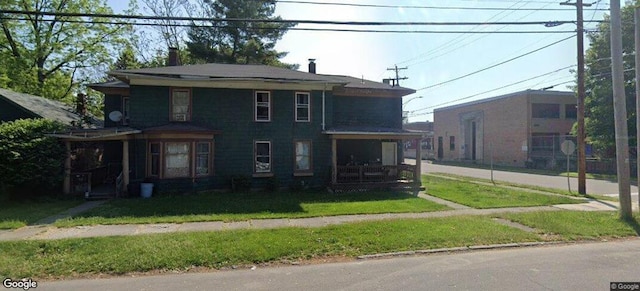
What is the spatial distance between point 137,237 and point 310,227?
3.85 meters

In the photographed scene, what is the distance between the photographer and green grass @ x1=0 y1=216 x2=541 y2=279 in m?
5.98

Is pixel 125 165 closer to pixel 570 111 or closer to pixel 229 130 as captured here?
pixel 229 130

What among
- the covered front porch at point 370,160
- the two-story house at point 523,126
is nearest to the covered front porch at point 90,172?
the covered front porch at point 370,160

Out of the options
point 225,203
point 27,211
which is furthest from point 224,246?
point 27,211

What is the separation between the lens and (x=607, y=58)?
2497 centimetres

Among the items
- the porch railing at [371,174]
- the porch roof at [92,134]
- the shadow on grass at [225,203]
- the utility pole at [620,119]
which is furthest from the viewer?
the porch railing at [371,174]

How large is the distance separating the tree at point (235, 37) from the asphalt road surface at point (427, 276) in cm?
2646

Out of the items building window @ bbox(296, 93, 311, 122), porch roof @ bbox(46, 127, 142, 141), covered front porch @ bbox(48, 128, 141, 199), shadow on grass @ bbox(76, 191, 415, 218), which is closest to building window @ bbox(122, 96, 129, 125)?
covered front porch @ bbox(48, 128, 141, 199)

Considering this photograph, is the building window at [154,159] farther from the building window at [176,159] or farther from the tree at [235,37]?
the tree at [235,37]

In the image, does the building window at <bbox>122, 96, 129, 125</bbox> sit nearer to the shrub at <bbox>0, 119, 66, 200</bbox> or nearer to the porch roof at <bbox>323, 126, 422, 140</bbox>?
the shrub at <bbox>0, 119, 66, 200</bbox>

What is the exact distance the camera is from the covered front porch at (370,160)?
16156 millimetres

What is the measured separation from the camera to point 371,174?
16.6m
